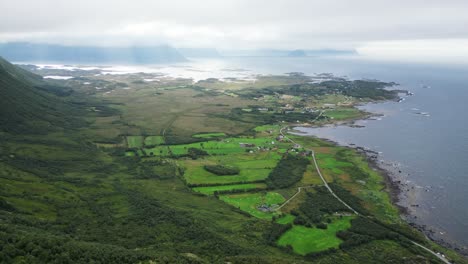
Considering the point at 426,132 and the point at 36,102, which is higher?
the point at 36,102

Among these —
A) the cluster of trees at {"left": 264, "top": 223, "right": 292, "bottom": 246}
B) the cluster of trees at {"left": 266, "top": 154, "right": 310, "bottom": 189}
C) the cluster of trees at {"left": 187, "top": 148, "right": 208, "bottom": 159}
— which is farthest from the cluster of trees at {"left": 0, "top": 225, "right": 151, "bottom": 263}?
the cluster of trees at {"left": 187, "top": 148, "right": 208, "bottom": 159}

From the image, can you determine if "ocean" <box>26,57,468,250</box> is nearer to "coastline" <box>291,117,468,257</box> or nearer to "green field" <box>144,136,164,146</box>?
"coastline" <box>291,117,468,257</box>

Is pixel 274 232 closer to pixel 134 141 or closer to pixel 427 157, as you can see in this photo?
pixel 427 157

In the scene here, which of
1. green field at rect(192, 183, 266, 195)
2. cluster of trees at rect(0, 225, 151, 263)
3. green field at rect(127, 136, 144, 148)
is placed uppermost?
cluster of trees at rect(0, 225, 151, 263)

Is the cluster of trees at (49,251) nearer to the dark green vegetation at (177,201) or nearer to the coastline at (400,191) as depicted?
the dark green vegetation at (177,201)

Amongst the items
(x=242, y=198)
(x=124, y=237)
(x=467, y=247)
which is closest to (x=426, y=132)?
(x=467, y=247)

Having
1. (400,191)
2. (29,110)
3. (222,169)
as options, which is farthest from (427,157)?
(29,110)

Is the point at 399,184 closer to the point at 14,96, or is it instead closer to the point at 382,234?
the point at 382,234
